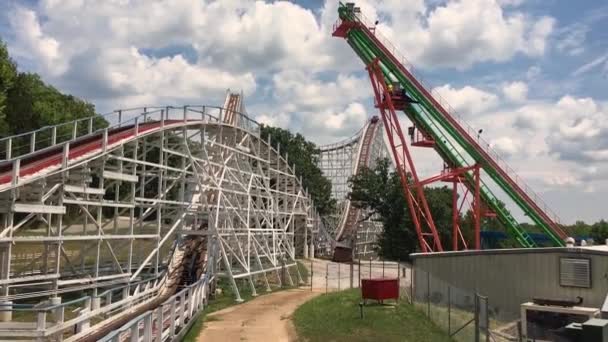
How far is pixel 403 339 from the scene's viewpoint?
47.6 feet

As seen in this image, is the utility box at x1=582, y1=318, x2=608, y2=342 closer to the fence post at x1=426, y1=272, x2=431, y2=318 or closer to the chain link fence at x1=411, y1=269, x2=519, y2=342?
the chain link fence at x1=411, y1=269, x2=519, y2=342

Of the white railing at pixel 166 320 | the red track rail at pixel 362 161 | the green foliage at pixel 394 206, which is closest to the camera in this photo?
the white railing at pixel 166 320

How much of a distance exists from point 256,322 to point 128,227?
32.1ft

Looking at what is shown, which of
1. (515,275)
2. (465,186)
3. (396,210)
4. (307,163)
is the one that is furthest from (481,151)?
(307,163)

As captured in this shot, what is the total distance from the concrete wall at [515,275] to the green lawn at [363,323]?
1.66 meters

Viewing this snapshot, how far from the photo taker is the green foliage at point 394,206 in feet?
143

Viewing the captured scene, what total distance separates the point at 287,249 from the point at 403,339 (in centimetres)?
1892

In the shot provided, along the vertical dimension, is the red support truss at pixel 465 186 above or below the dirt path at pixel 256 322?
above

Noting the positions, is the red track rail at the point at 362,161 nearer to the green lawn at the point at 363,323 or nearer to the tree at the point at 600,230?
the tree at the point at 600,230

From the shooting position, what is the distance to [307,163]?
61500 millimetres

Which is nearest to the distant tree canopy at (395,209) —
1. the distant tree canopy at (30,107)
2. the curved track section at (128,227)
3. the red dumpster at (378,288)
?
the curved track section at (128,227)

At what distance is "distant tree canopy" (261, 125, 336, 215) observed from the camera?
58.4 m

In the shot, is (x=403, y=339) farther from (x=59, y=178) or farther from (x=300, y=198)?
(x=300, y=198)

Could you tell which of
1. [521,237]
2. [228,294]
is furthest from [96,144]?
[521,237]
